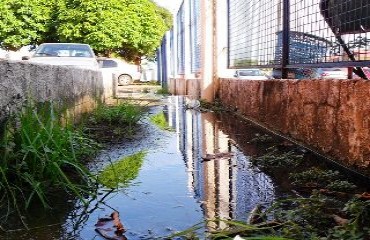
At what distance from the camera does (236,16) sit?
7984 mm

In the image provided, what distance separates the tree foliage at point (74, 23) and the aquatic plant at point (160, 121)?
80.4 ft

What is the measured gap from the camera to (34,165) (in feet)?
8.31

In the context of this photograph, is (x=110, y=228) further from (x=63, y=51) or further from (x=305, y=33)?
(x=63, y=51)

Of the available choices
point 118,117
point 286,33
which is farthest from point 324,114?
point 118,117

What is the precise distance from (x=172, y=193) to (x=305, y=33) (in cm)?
239

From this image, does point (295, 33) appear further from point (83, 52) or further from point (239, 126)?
point (83, 52)

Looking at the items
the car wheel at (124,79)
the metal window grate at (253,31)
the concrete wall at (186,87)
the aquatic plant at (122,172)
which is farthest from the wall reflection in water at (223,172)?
the car wheel at (124,79)

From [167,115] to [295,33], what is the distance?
3336 millimetres

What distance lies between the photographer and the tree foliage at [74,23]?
30.7 metres

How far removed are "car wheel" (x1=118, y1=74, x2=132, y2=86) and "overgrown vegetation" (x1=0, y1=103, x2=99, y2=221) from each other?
85.0ft

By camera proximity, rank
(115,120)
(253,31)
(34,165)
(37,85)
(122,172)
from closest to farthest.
Answer: (34,165)
(122,172)
(37,85)
(115,120)
(253,31)

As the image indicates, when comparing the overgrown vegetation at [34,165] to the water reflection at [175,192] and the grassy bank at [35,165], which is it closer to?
the grassy bank at [35,165]

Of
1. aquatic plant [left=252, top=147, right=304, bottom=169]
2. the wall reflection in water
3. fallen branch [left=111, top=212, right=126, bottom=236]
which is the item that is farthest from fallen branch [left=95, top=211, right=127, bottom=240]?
aquatic plant [left=252, top=147, right=304, bottom=169]

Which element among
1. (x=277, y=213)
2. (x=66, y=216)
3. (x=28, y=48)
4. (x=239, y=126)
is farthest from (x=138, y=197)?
(x=28, y=48)
